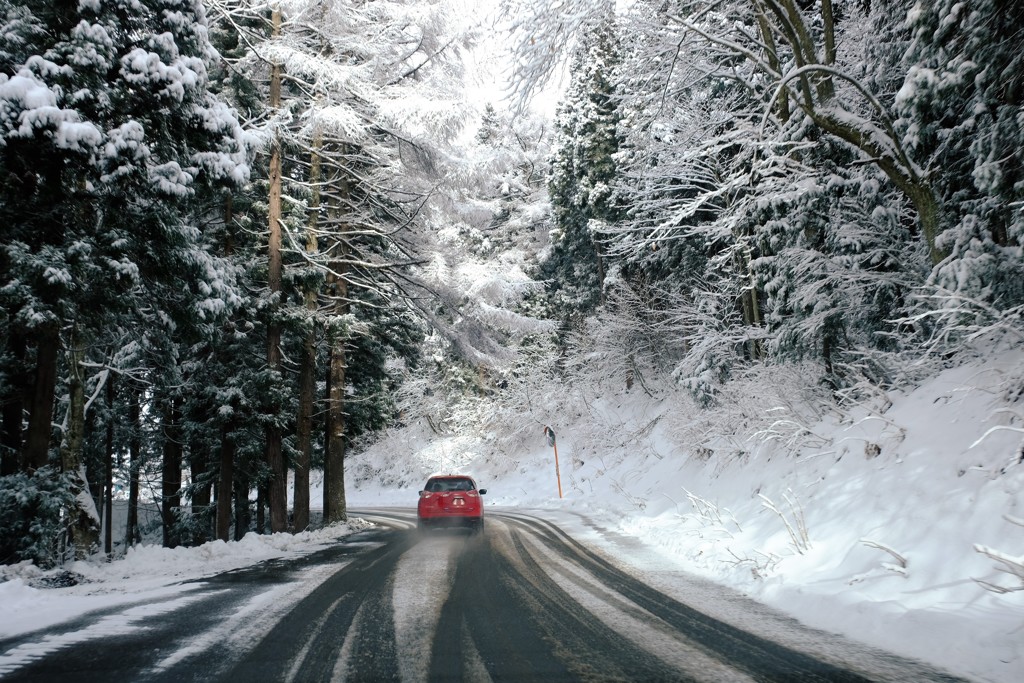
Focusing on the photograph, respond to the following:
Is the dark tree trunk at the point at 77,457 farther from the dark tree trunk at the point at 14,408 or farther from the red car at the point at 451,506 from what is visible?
the red car at the point at 451,506

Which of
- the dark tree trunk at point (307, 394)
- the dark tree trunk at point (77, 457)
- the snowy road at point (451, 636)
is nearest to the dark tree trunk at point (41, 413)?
the dark tree trunk at point (77, 457)

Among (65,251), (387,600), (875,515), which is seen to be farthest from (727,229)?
(65,251)

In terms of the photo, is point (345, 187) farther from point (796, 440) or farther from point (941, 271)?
point (941, 271)

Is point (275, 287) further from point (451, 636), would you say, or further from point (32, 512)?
point (451, 636)

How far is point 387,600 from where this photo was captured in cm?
675

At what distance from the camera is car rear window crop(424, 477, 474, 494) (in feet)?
46.6

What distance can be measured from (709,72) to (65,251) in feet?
34.1

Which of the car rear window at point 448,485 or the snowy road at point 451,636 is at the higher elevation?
the car rear window at point 448,485

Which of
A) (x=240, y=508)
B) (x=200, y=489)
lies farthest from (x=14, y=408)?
(x=240, y=508)

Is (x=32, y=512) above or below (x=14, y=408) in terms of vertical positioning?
below

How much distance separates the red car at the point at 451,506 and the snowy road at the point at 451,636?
5.38 metres

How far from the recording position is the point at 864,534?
6.59 meters

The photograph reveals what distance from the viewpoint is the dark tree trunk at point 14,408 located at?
1245cm

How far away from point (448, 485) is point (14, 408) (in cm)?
999
